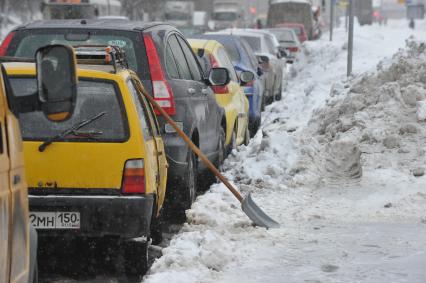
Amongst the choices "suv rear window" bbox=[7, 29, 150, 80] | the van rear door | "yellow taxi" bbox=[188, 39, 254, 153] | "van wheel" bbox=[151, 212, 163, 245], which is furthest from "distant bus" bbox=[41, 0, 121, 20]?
the van rear door

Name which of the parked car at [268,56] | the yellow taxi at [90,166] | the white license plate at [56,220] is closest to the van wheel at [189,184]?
the yellow taxi at [90,166]

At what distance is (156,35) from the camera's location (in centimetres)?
929

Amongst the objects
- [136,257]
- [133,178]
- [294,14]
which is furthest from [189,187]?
[294,14]

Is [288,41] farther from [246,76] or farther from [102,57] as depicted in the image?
[102,57]

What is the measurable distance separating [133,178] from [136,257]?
0.61 metres

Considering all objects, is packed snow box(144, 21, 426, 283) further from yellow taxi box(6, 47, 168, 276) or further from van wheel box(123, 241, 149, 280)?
yellow taxi box(6, 47, 168, 276)

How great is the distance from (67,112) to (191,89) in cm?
512

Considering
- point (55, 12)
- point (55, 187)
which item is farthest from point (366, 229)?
point (55, 12)

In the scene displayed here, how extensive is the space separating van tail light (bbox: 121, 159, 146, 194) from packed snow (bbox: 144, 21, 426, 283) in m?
0.55

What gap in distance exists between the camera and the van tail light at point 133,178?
7.12 meters

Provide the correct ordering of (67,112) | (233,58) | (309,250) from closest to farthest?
(67,112), (309,250), (233,58)

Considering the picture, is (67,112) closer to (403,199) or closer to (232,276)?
(232,276)

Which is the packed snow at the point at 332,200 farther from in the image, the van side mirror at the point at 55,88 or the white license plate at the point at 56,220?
the van side mirror at the point at 55,88

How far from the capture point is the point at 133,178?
281 inches
